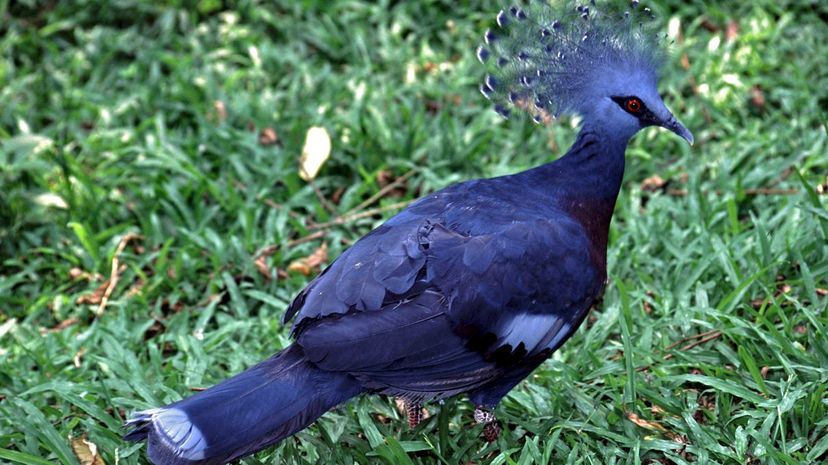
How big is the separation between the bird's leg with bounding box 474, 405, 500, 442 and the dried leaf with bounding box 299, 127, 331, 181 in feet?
6.10

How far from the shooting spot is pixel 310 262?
4648 millimetres

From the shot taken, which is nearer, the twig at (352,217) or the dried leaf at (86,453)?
the dried leaf at (86,453)

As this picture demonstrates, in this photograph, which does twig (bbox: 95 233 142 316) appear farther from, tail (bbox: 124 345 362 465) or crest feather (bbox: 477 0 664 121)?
crest feather (bbox: 477 0 664 121)

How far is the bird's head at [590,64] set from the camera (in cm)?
354

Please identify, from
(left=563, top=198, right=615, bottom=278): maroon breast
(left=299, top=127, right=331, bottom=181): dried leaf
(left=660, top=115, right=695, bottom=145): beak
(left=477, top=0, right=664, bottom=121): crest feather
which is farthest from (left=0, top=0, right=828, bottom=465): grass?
(left=477, top=0, right=664, bottom=121): crest feather

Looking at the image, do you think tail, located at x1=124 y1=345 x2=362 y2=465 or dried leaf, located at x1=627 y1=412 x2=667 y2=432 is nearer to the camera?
tail, located at x1=124 y1=345 x2=362 y2=465

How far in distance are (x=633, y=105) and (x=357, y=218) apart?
5.92ft

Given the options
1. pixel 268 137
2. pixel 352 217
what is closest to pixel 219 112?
pixel 268 137

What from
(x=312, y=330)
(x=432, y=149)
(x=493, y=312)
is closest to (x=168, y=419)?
(x=312, y=330)

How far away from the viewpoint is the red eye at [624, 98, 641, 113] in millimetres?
3547

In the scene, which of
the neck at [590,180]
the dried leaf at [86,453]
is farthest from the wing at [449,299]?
the dried leaf at [86,453]

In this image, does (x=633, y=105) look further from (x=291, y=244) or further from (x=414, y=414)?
(x=291, y=244)

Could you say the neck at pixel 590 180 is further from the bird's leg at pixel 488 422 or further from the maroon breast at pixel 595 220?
the bird's leg at pixel 488 422

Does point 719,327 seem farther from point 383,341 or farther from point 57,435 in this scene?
point 57,435
